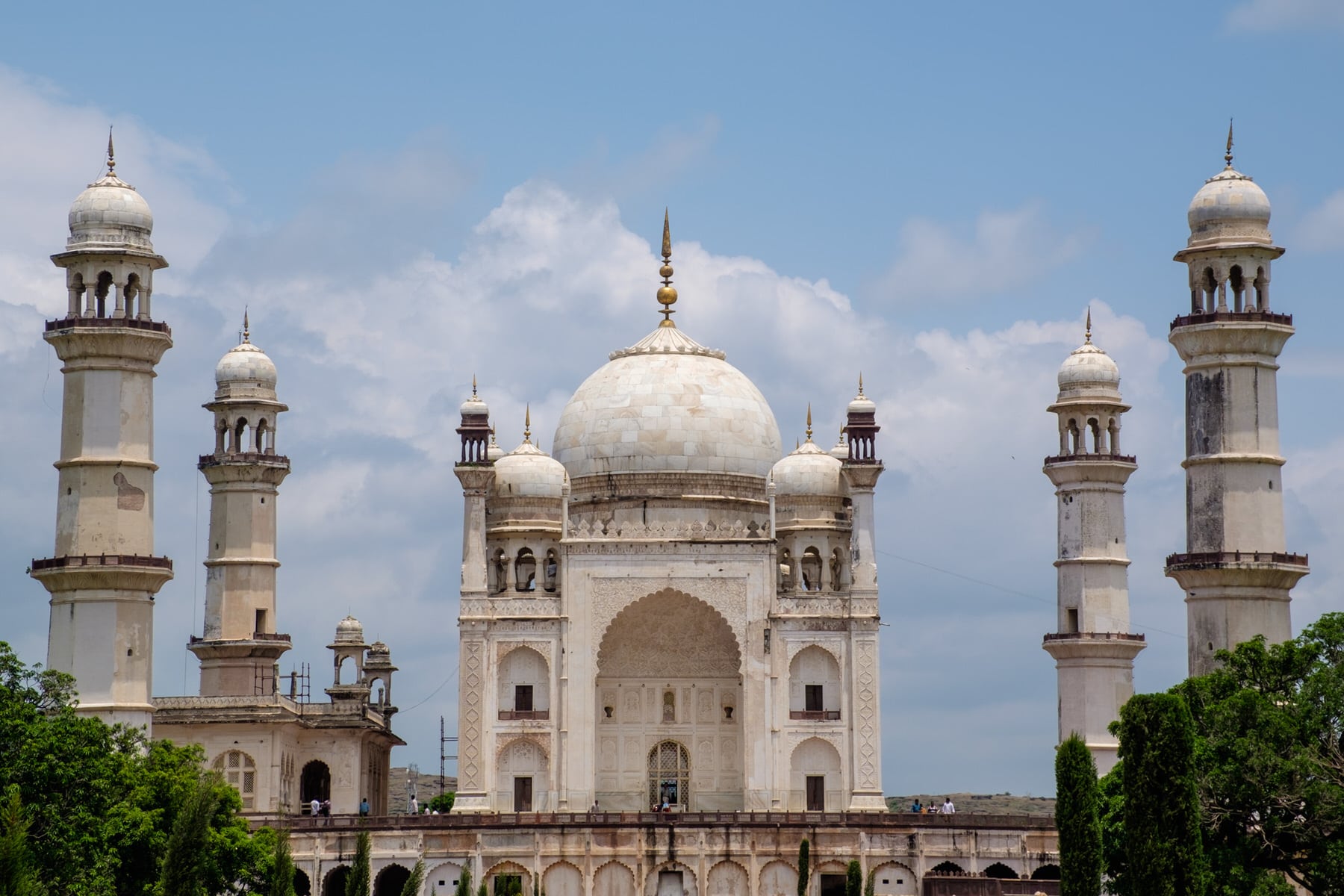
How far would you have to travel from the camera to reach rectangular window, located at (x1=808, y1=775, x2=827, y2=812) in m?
56.2

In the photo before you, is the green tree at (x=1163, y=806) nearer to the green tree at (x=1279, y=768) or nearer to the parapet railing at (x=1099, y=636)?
the green tree at (x=1279, y=768)

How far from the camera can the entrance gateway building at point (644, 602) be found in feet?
168

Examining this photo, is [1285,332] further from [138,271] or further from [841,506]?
[138,271]

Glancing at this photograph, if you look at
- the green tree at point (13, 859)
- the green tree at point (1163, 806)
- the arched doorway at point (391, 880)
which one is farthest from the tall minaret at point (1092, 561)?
the green tree at point (13, 859)

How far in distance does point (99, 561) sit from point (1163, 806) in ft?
75.7

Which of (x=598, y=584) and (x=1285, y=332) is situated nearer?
(x=1285, y=332)

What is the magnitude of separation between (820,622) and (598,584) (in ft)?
16.6

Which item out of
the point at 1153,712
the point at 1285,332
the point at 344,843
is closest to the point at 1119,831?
the point at 1153,712

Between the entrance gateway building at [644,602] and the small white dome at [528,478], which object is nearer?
the entrance gateway building at [644,602]

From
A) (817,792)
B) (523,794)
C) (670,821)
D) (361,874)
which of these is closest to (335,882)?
(523,794)

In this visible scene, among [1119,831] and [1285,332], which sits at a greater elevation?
[1285,332]

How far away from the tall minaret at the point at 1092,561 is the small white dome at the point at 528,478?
11.7 metres

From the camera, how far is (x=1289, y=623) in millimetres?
50656

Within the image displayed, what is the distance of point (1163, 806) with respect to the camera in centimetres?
3656
